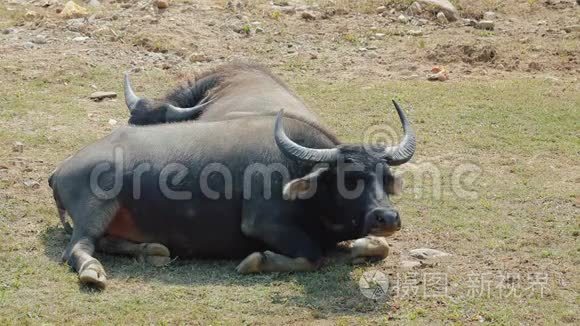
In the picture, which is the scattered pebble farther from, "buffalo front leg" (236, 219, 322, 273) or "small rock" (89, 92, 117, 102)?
"buffalo front leg" (236, 219, 322, 273)

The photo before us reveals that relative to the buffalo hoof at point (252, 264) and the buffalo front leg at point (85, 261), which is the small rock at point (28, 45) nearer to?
the buffalo front leg at point (85, 261)

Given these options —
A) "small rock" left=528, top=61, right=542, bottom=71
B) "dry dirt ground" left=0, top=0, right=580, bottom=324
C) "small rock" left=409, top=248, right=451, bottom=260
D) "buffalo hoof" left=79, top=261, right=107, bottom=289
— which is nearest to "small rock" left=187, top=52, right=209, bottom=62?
"dry dirt ground" left=0, top=0, right=580, bottom=324

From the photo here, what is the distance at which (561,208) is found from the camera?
8.38 metres

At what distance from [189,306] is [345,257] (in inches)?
54.3

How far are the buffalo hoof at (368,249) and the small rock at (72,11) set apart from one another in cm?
782

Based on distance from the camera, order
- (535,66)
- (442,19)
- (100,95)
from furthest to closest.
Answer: (442,19) < (535,66) < (100,95)

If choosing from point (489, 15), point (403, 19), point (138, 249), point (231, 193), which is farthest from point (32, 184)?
point (489, 15)

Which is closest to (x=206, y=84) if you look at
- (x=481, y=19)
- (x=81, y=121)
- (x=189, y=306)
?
(x=81, y=121)

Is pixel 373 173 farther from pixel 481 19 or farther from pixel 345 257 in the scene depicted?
pixel 481 19

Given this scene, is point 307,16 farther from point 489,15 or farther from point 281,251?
point 281,251

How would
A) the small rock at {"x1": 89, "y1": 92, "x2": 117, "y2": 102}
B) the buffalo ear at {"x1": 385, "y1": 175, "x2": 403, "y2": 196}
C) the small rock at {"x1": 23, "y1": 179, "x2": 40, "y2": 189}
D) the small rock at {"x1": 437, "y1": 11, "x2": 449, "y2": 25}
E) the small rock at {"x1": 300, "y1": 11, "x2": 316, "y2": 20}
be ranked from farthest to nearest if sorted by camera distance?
the small rock at {"x1": 300, "y1": 11, "x2": 316, "y2": 20} → the small rock at {"x1": 437, "y1": 11, "x2": 449, "y2": 25} → the small rock at {"x1": 89, "y1": 92, "x2": 117, "y2": 102} → the small rock at {"x1": 23, "y1": 179, "x2": 40, "y2": 189} → the buffalo ear at {"x1": 385, "y1": 175, "x2": 403, "y2": 196}

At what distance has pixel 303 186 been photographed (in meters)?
7.04

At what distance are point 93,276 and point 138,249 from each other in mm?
696

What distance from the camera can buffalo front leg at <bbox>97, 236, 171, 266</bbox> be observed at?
7301 millimetres
